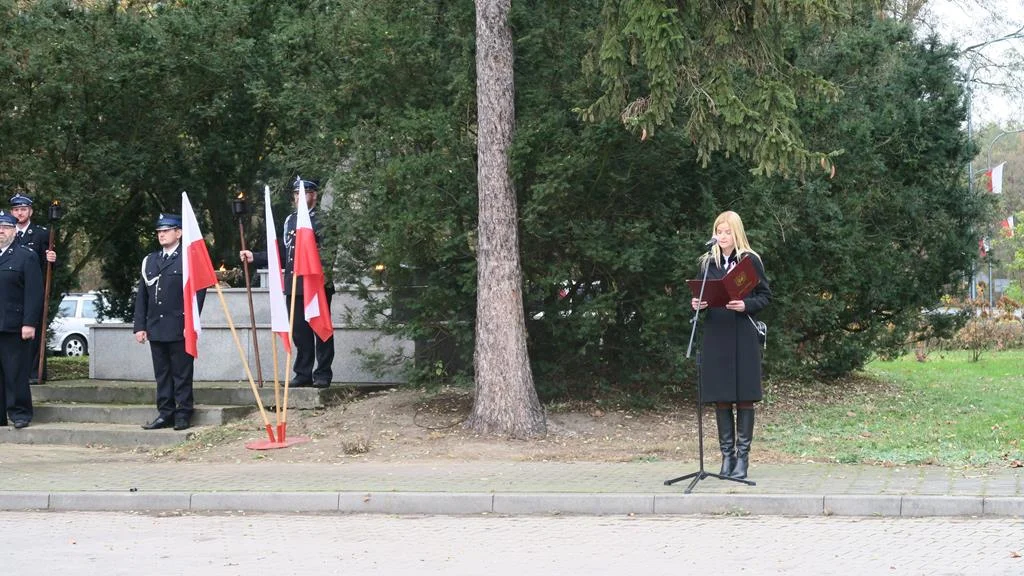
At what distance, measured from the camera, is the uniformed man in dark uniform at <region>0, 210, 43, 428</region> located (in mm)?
14055

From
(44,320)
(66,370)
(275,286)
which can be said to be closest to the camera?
(275,286)

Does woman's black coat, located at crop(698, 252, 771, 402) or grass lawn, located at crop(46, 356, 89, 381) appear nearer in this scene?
woman's black coat, located at crop(698, 252, 771, 402)

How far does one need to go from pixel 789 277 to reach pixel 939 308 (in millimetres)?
7199

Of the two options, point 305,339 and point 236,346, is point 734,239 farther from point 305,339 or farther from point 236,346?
point 236,346

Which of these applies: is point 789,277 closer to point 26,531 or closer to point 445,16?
point 445,16

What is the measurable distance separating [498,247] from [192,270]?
3.03m

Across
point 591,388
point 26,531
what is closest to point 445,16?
point 591,388

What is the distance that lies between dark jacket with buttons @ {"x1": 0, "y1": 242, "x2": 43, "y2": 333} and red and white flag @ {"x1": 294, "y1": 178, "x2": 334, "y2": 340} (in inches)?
133

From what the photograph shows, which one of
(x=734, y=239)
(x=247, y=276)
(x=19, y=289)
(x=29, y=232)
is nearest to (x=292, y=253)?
(x=247, y=276)

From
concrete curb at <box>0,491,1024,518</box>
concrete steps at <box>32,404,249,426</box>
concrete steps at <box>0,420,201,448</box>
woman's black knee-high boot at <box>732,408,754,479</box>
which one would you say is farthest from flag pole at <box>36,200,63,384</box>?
woman's black knee-high boot at <box>732,408,754,479</box>

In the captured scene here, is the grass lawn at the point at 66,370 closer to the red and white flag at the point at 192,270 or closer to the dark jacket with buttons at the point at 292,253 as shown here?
the dark jacket with buttons at the point at 292,253

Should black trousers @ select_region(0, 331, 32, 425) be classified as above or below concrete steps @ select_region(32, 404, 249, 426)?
above

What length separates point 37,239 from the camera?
593 inches

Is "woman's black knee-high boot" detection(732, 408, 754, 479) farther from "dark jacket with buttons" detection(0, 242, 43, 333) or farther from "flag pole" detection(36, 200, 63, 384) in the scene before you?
"flag pole" detection(36, 200, 63, 384)
